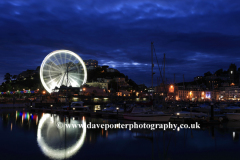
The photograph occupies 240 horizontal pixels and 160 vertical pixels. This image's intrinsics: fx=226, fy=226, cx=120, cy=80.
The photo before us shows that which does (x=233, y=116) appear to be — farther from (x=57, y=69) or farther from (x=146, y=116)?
(x=57, y=69)

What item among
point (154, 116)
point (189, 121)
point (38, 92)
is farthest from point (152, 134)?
point (38, 92)

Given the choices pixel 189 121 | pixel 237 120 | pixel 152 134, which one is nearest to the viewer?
pixel 152 134

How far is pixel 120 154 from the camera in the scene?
17047 millimetres

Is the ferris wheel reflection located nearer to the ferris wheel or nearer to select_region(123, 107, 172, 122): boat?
select_region(123, 107, 172, 122): boat

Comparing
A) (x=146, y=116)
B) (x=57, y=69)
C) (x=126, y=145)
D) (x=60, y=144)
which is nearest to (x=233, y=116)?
(x=146, y=116)

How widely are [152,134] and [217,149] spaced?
7127 millimetres

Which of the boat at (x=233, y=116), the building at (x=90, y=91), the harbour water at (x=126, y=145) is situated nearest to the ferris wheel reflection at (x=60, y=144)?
the harbour water at (x=126, y=145)

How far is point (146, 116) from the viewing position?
31.6m

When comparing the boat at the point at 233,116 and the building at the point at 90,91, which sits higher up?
the building at the point at 90,91

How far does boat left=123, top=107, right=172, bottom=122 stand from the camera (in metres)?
30.9

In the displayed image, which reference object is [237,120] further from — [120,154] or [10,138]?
[10,138]

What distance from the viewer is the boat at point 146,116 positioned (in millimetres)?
30938

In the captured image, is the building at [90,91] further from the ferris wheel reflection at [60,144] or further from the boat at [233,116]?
the ferris wheel reflection at [60,144]

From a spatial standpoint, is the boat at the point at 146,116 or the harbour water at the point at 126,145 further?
the boat at the point at 146,116
